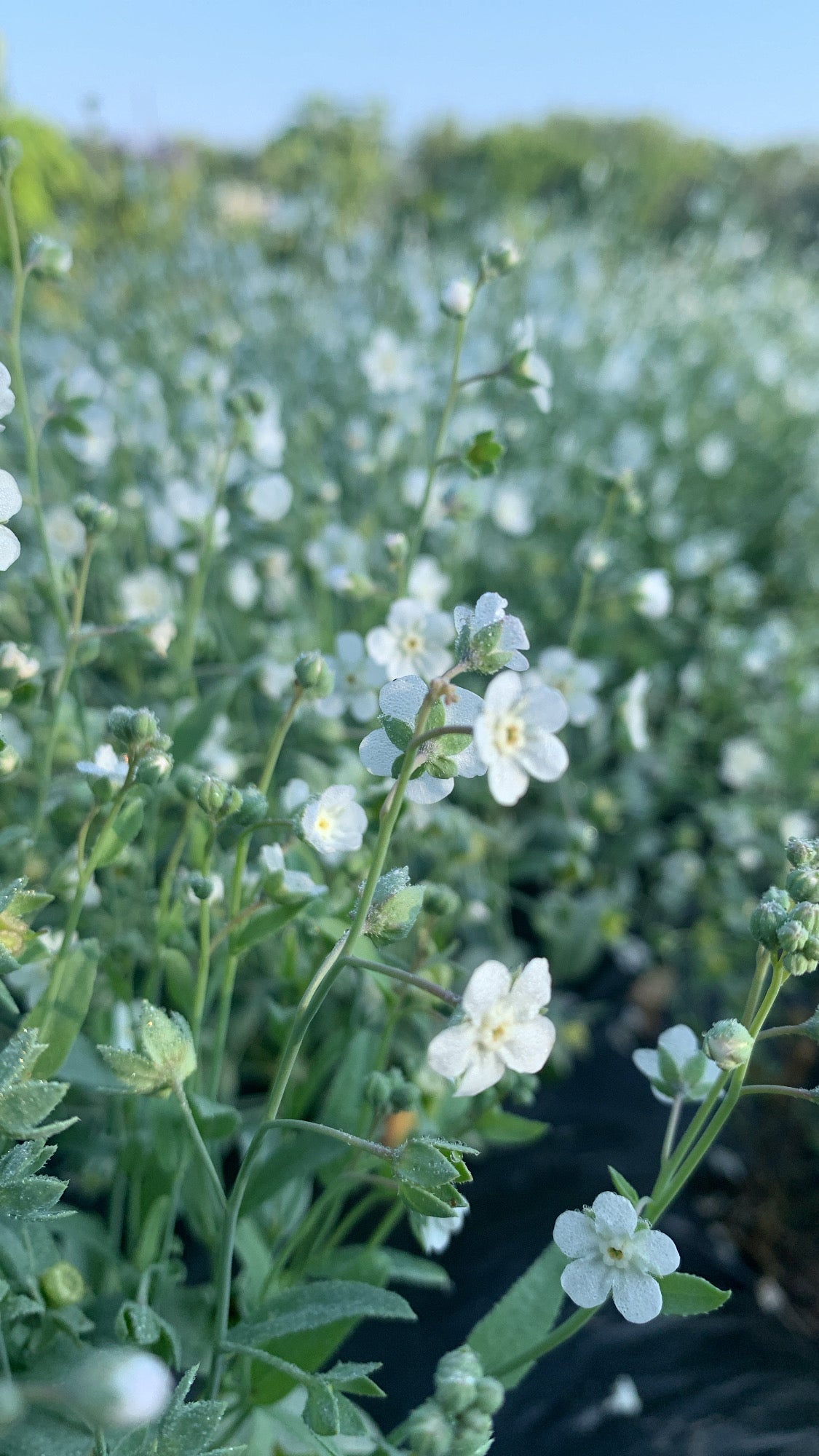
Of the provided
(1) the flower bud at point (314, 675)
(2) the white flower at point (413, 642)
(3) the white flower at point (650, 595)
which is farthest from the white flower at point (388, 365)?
(1) the flower bud at point (314, 675)

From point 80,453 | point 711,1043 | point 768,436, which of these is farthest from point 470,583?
point 711,1043

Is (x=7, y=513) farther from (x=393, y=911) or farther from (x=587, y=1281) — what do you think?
(x=587, y=1281)

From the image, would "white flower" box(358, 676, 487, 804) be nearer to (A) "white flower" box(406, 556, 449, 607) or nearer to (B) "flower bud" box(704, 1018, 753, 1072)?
(B) "flower bud" box(704, 1018, 753, 1072)

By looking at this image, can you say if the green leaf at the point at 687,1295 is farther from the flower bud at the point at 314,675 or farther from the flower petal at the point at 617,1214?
the flower bud at the point at 314,675

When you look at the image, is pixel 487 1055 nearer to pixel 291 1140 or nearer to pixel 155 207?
pixel 291 1140

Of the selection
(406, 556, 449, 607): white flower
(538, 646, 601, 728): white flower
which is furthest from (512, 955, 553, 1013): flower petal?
(406, 556, 449, 607): white flower

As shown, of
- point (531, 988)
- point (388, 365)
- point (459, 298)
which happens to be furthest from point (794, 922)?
point (388, 365)
